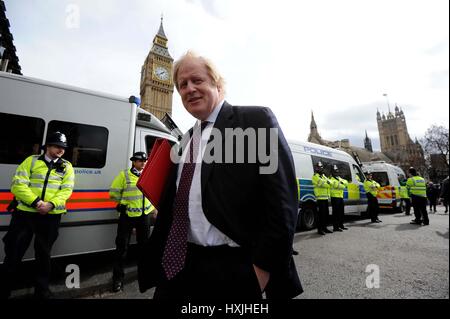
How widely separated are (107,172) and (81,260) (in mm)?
1893

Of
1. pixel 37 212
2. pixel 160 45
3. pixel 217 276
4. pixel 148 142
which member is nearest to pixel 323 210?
pixel 148 142

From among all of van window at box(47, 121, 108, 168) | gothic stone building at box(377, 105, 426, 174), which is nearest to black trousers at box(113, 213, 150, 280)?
van window at box(47, 121, 108, 168)

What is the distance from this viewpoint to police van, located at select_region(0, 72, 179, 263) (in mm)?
3041

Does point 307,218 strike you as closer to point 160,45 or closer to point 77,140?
point 77,140

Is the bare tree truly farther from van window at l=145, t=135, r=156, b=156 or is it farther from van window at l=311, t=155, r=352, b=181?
van window at l=145, t=135, r=156, b=156

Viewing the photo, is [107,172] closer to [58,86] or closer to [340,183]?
[58,86]

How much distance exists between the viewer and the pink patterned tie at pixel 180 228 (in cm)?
105

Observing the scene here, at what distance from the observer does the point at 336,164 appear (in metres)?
8.09

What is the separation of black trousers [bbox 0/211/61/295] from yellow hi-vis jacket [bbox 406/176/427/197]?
398 inches

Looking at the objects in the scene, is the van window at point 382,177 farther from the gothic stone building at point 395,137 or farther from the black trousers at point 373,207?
the gothic stone building at point 395,137

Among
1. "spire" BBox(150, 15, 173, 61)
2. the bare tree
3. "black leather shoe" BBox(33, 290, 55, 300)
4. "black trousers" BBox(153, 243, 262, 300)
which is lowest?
"black leather shoe" BBox(33, 290, 55, 300)

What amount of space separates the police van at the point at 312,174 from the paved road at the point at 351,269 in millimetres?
1211

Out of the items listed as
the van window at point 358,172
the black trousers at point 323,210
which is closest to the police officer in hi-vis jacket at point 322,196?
the black trousers at point 323,210

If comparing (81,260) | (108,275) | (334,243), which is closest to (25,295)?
(108,275)
